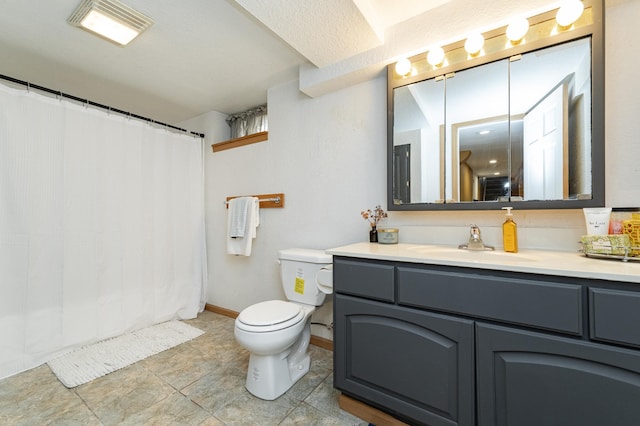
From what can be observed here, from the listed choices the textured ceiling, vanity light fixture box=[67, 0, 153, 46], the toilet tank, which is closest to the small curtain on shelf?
the textured ceiling

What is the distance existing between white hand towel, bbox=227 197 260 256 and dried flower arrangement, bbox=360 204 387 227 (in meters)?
1.06

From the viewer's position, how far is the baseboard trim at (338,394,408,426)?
1.22m

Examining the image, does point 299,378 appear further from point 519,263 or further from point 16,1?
point 16,1

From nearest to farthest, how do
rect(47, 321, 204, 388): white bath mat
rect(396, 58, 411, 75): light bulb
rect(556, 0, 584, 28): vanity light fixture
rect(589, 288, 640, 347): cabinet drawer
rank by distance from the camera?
rect(589, 288, 640, 347): cabinet drawer
rect(556, 0, 584, 28): vanity light fixture
rect(396, 58, 411, 75): light bulb
rect(47, 321, 204, 388): white bath mat

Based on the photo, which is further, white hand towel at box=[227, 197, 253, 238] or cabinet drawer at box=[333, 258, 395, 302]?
white hand towel at box=[227, 197, 253, 238]

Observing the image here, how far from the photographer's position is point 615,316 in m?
0.77

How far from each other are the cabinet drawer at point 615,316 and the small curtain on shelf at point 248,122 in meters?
2.55

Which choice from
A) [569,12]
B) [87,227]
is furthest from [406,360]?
[87,227]

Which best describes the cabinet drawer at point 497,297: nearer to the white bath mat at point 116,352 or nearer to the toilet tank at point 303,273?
the toilet tank at point 303,273

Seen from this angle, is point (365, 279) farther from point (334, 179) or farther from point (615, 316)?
point (334, 179)

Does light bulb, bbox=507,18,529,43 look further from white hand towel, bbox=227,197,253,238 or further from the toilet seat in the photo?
white hand towel, bbox=227,197,253,238

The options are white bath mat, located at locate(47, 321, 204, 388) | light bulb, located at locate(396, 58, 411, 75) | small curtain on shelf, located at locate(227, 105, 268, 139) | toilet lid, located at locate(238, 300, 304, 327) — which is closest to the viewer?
toilet lid, located at locate(238, 300, 304, 327)

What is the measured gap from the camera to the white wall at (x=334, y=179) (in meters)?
1.15

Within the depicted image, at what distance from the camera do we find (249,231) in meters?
2.33
